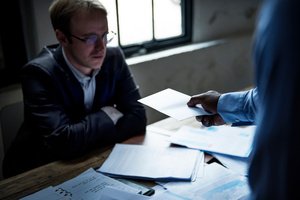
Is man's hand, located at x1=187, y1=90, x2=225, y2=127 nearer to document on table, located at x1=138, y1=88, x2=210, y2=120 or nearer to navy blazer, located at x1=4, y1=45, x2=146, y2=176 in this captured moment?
document on table, located at x1=138, y1=88, x2=210, y2=120

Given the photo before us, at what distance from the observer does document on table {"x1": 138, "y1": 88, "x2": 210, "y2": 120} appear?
123 centimetres

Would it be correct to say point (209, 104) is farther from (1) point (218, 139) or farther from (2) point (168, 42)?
(2) point (168, 42)

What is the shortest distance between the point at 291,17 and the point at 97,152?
1.02 m

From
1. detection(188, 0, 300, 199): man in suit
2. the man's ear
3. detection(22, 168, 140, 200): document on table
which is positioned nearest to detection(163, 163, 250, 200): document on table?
detection(22, 168, 140, 200): document on table

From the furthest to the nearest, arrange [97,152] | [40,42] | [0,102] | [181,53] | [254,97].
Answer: [181,53] → [40,42] → [0,102] → [97,152] → [254,97]

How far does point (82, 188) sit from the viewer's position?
3.86ft

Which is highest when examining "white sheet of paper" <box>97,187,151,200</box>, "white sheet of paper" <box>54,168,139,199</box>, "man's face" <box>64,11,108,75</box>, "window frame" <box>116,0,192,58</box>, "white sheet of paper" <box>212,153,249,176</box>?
"man's face" <box>64,11,108,75</box>

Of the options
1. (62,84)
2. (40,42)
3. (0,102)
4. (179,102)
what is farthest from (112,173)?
(40,42)

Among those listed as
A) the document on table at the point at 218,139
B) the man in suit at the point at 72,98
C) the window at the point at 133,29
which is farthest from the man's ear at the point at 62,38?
the document on table at the point at 218,139

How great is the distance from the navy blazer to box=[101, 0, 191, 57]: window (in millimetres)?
580

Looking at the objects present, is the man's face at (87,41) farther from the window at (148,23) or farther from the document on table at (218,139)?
the window at (148,23)

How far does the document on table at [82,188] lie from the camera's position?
1139 millimetres

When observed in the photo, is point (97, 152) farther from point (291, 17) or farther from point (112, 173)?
point (291, 17)

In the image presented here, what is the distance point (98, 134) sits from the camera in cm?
147
